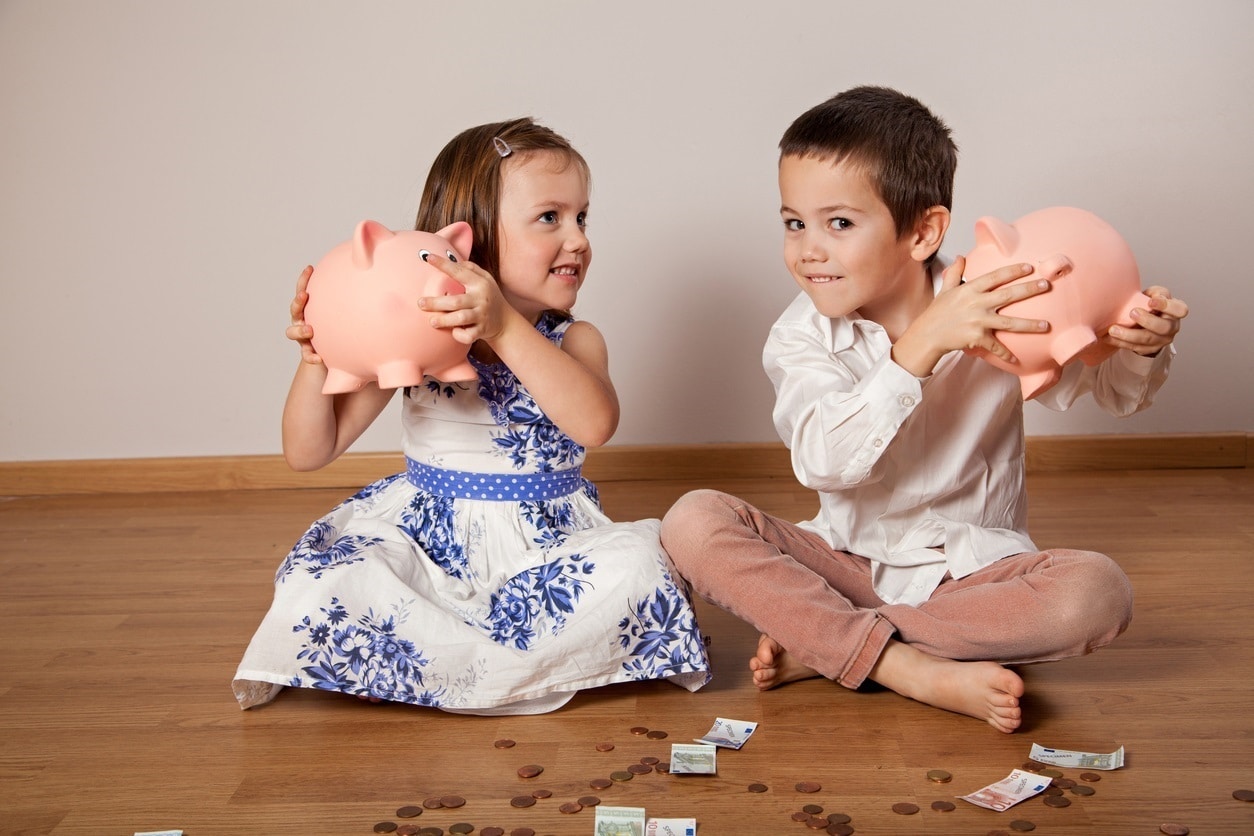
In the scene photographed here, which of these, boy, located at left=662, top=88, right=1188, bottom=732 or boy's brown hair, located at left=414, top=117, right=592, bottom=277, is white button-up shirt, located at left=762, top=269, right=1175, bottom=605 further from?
boy's brown hair, located at left=414, top=117, right=592, bottom=277

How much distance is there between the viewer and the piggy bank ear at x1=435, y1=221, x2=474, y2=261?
148 centimetres

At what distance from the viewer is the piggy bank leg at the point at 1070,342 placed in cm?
131

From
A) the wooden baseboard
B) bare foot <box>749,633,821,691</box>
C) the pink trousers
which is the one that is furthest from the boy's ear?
the wooden baseboard

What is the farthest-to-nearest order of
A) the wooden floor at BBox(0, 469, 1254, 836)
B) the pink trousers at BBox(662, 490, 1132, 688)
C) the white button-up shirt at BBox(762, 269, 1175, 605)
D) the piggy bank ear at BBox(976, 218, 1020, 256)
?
the white button-up shirt at BBox(762, 269, 1175, 605), the pink trousers at BBox(662, 490, 1132, 688), the piggy bank ear at BBox(976, 218, 1020, 256), the wooden floor at BBox(0, 469, 1254, 836)

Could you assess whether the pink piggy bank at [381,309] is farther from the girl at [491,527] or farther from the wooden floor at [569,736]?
the wooden floor at [569,736]

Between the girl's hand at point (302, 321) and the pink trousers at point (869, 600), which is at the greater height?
the girl's hand at point (302, 321)

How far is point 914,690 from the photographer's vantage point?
1.46m

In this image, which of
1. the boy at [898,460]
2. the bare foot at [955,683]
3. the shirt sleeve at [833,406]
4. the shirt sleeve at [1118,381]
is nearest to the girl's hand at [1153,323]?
the boy at [898,460]

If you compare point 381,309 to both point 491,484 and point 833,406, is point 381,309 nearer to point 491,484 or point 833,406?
point 491,484

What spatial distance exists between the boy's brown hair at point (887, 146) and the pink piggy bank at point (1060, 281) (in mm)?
165

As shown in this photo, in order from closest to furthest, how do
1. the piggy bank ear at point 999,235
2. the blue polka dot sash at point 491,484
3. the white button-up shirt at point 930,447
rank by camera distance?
the piggy bank ear at point 999,235
the white button-up shirt at point 930,447
the blue polka dot sash at point 491,484

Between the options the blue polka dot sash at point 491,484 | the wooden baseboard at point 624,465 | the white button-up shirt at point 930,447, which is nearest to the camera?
the white button-up shirt at point 930,447

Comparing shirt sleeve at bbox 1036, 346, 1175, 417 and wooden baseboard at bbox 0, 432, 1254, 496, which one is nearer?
shirt sleeve at bbox 1036, 346, 1175, 417

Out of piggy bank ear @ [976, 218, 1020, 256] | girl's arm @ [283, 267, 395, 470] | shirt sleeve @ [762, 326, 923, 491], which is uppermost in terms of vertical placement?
piggy bank ear @ [976, 218, 1020, 256]
